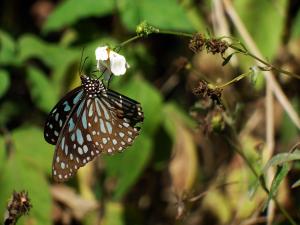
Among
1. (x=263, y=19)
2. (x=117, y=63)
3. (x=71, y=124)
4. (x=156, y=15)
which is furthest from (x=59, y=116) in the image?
(x=263, y=19)

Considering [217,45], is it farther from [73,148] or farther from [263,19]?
[263,19]

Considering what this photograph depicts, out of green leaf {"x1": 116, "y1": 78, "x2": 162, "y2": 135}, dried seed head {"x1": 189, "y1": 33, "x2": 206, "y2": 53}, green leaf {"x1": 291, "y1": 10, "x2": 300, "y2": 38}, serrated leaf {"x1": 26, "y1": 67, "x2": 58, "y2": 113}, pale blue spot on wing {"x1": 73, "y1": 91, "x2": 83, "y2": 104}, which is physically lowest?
dried seed head {"x1": 189, "y1": 33, "x2": 206, "y2": 53}

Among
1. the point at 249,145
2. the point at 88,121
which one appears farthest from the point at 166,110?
the point at 88,121

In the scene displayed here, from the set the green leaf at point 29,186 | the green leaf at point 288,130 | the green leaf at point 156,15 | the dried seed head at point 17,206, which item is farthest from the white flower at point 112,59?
the green leaf at point 288,130

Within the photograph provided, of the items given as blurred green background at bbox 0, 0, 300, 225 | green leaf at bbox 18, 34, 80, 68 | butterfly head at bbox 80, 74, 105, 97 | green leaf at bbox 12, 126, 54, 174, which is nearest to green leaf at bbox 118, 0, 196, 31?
blurred green background at bbox 0, 0, 300, 225

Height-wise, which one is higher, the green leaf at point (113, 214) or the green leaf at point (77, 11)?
the green leaf at point (77, 11)

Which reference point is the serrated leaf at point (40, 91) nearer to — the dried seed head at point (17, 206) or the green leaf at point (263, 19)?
the green leaf at point (263, 19)

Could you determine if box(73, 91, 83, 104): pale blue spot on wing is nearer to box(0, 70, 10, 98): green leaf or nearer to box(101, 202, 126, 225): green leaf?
box(0, 70, 10, 98): green leaf
